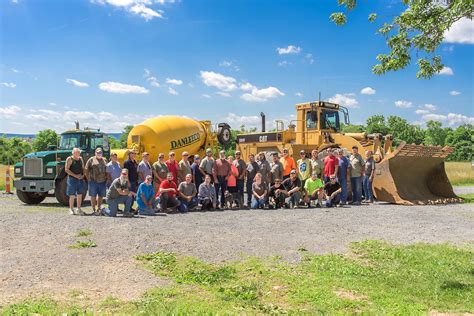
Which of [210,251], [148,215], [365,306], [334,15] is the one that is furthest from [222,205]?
[365,306]

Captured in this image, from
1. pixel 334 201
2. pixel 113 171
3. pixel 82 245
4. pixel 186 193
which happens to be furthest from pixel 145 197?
pixel 334 201

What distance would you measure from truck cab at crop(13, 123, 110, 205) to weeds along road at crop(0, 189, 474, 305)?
4.07ft

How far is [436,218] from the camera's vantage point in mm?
11469

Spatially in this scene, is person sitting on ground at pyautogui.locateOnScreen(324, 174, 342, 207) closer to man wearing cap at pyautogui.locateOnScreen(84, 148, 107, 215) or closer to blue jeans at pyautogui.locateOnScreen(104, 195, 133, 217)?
blue jeans at pyautogui.locateOnScreen(104, 195, 133, 217)

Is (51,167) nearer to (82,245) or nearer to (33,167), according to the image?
(33,167)

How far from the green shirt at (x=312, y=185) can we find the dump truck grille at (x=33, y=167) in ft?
27.0

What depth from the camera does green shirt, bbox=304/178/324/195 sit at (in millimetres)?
13883

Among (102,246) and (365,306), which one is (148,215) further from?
(365,306)

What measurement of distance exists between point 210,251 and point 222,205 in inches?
240

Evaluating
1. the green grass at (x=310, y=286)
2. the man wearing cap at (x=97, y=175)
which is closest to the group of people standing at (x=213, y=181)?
the man wearing cap at (x=97, y=175)

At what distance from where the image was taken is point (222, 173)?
13672 mm

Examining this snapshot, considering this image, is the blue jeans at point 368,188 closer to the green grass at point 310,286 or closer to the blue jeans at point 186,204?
the blue jeans at point 186,204

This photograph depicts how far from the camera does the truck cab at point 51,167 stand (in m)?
14.2

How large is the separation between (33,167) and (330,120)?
10710 millimetres
